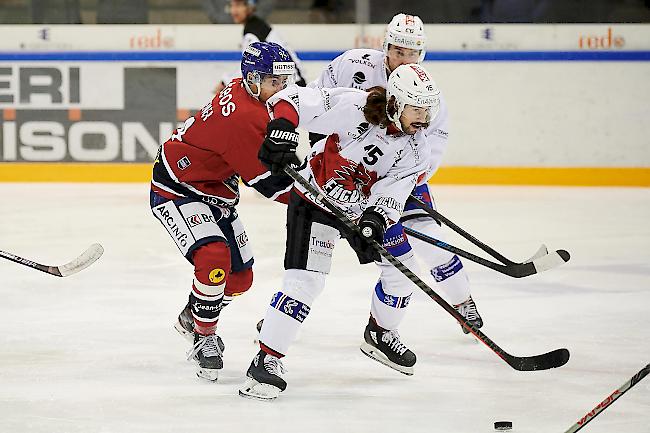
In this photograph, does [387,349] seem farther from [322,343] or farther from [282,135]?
[282,135]

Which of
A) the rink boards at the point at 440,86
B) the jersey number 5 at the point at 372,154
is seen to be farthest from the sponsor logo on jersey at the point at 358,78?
the rink boards at the point at 440,86

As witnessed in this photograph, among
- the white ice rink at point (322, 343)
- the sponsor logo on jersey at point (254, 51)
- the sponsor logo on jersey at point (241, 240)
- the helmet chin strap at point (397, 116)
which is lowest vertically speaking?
the white ice rink at point (322, 343)

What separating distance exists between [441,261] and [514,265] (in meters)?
0.24

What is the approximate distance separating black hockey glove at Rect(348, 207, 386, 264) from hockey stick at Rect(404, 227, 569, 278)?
0.56 meters

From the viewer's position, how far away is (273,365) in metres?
3.12

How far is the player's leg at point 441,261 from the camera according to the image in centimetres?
393

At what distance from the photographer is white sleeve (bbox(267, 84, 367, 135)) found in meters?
3.12

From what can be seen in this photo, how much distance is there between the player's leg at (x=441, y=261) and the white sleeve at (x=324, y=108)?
0.83m

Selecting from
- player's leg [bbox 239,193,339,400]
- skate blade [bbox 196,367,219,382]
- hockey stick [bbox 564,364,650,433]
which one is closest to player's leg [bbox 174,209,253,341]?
skate blade [bbox 196,367,219,382]

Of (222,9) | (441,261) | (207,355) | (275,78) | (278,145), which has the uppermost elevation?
(275,78)

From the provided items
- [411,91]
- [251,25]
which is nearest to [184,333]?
[411,91]

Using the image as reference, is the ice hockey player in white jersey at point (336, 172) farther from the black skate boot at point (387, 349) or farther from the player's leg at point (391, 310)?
the black skate boot at point (387, 349)

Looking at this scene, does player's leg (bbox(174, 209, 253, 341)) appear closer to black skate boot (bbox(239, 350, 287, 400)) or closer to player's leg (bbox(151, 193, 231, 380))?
player's leg (bbox(151, 193, 231, 380))

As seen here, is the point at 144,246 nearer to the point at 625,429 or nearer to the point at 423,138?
the point at 423,138
